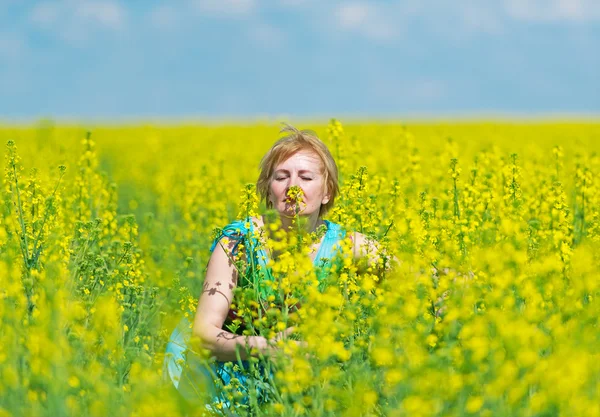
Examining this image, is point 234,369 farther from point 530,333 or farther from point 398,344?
point 530,333

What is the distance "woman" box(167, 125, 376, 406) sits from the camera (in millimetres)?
3709

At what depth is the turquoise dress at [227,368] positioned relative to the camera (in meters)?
3.67

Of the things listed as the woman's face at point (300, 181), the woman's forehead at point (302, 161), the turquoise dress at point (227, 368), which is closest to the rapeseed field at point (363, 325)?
the turquoise dress at point (227, 368)

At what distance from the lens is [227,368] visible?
3.89 meters

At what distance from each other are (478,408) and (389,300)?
0.53m

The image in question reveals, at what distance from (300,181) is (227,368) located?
41.5 inches

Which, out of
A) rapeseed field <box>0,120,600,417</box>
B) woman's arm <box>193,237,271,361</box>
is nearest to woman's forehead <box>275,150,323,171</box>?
rapeseed field <box>0,120,600,417</box>

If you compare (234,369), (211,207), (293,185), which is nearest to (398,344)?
(234,369)

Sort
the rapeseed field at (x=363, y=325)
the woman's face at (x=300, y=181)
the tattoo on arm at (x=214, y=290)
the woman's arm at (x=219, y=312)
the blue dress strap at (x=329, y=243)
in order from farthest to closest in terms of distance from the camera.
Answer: the blue dress strap at (x=329, y=243), the woman's face at (x=300, y=181), the tattoo on arm at (x=214, y=290), the woman's arm at (x=219, y=312), the rapeseed field at (x=363, y=325)

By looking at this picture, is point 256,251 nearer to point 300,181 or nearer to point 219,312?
point 219,312

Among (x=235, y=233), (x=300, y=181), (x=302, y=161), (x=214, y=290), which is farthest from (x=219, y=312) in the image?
(x=302, y=161)

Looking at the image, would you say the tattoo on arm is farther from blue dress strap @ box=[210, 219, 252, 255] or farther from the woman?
blue dress strap @ box=[210, 219, 252, 255]

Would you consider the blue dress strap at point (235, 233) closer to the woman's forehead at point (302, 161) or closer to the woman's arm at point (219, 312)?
the woman's arm at point (219, 312)

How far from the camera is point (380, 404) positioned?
3.54 metres
